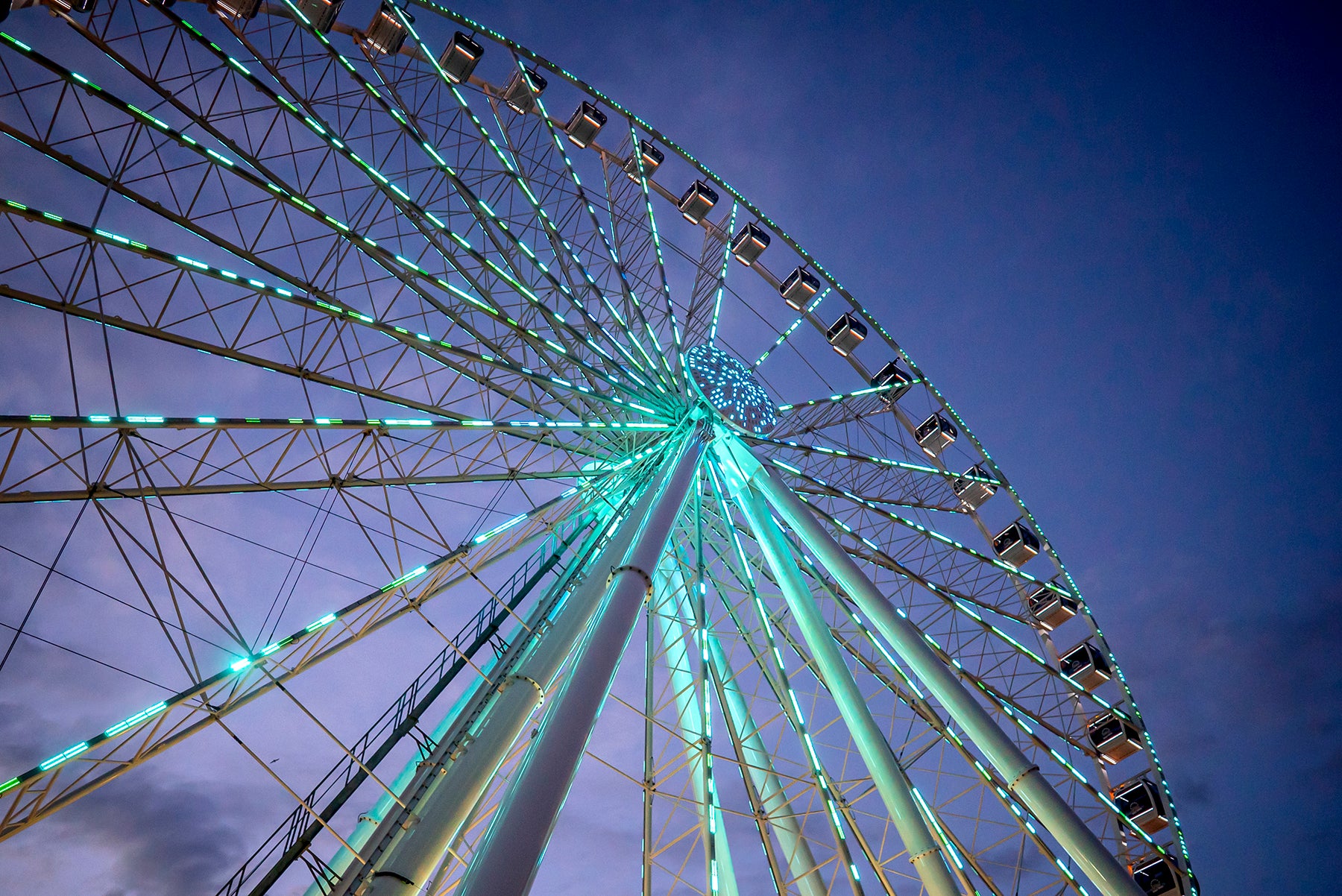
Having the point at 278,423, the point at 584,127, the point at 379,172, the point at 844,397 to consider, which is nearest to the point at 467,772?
the point at 278,423

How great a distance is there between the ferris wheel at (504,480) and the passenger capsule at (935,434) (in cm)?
20

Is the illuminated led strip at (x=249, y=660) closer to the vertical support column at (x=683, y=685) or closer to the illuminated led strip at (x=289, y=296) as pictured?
the illuminated led strip at (x=289, y=296)

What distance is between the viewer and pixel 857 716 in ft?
35.6

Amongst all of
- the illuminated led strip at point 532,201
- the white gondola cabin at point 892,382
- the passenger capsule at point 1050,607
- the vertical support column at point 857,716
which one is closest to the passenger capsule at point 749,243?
the white gondola cabin at point 892,382

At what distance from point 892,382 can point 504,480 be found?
43.7 feet

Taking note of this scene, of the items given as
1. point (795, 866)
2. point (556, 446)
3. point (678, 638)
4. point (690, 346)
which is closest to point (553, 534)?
point (556, 446)

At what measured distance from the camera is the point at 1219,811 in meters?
34.6

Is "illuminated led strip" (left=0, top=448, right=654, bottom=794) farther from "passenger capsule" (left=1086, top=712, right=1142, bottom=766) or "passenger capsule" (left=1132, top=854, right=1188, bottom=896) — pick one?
"passenger capsule" (left=1086, top=712, right=1142, bottom=766)

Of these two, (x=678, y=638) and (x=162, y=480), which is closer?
(x=678, y=638)

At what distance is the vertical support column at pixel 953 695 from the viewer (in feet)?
31.9

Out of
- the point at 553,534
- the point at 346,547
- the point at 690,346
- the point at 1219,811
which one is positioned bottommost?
the point at 553,534

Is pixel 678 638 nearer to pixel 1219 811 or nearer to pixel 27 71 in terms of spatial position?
pixel 27 71

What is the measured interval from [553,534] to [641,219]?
7.99 m

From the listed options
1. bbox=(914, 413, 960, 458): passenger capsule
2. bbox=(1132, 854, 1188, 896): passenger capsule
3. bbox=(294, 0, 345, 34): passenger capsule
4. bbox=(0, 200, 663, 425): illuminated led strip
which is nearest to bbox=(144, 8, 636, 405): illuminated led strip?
bbox=(0, 200, 663, 425): illuminated led strip
